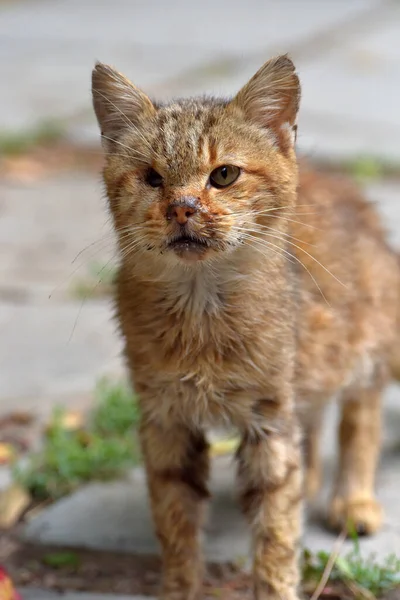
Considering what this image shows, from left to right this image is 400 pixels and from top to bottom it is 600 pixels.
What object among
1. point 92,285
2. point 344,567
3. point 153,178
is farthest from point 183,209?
point 92,285

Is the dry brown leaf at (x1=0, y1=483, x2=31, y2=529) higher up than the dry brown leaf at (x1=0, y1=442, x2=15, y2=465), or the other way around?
the dry brown leaf at (x1=0, y1=442, x2=15, y2=465)

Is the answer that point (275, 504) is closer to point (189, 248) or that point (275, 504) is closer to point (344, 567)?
point (344, 567)

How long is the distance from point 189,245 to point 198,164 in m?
0.23

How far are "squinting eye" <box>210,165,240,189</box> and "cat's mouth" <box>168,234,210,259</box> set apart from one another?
18 centimetres

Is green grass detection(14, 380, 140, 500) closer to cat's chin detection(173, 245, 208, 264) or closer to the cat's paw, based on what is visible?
the cat's paw

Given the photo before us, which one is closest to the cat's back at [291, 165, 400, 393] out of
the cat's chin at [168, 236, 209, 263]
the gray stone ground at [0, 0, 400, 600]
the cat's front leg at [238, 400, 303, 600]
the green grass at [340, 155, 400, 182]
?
the cat's front leg at [238, 400, 303, 600]

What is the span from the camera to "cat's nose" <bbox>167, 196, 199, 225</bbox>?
287 cm

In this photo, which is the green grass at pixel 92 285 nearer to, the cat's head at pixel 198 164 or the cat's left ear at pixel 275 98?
the cat's head at pixel 198 164

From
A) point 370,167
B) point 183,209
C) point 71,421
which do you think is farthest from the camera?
point 370,167

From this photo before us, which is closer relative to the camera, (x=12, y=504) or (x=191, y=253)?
→ (x=191, y=253)

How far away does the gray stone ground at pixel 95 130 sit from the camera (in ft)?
12.9

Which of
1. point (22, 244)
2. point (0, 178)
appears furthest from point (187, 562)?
point (0, 178)

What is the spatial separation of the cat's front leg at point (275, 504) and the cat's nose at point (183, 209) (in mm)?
686

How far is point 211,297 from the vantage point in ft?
10.5
